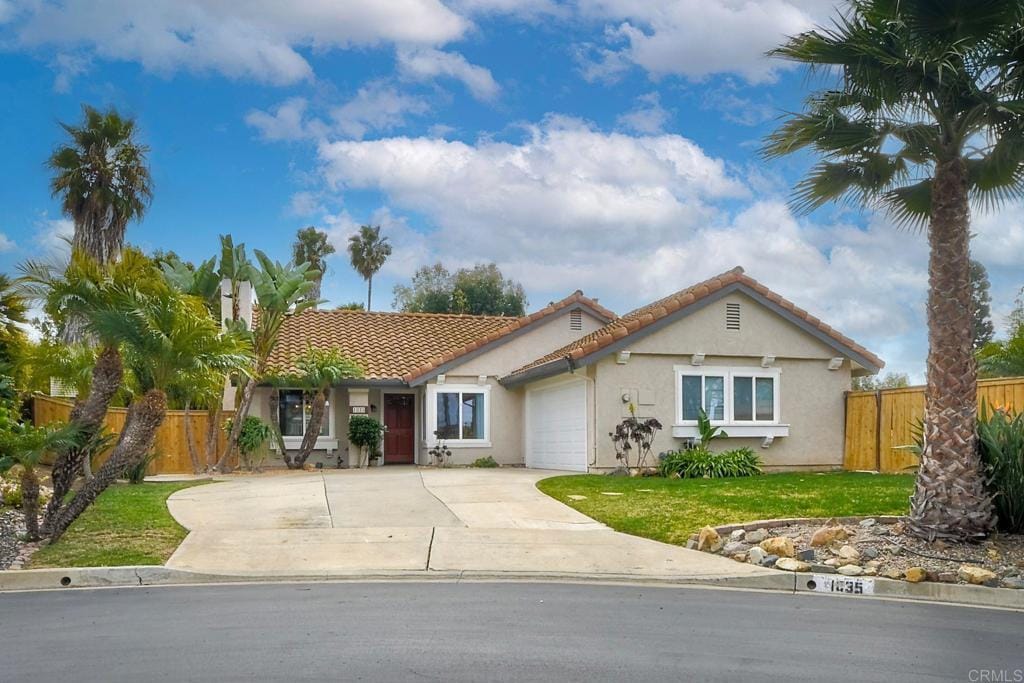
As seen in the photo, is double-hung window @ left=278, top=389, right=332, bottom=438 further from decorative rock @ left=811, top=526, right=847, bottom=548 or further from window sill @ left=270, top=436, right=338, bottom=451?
decorative rock @ left=811, top=526, right=847, bottom=548

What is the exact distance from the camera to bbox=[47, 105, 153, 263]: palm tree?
31734 millimetres

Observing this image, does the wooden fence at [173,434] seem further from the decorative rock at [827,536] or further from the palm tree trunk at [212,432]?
the decorative rock at [827,536]

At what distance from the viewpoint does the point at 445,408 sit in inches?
1009

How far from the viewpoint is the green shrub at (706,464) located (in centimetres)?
2027

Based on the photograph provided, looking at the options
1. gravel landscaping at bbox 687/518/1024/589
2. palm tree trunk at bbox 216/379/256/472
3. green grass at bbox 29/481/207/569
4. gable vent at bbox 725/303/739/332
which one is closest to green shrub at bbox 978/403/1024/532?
gravel landscaping at bbox 687/518/1024/589

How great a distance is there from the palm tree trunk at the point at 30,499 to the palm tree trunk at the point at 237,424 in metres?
11.8

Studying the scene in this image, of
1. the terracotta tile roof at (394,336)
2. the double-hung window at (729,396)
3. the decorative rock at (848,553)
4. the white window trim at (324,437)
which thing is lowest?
the decorative rock at (848,553)

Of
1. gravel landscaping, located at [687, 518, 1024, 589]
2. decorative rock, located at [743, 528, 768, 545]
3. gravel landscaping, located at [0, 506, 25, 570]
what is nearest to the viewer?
Answer: gravel landscaping, located at [687, 518, 1024, 589]

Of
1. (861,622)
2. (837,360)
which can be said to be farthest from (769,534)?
(837,360)

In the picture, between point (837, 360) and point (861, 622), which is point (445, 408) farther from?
point (861, 622)

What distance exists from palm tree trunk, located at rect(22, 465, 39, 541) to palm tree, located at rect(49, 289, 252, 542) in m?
0.21

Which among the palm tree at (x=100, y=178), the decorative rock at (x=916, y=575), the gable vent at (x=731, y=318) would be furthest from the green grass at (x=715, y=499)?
the palm tree at (x=100, y=178)

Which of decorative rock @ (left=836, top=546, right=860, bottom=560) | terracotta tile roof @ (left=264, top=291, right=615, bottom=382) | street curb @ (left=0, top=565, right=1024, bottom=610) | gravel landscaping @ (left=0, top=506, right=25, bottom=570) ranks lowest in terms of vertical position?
street curb @ (left=0, top=565, right=1024, bottom=610)

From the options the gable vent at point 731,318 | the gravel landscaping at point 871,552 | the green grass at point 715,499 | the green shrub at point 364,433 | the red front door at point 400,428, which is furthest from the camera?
the red front door at point 400,428
